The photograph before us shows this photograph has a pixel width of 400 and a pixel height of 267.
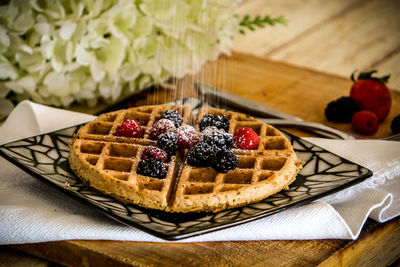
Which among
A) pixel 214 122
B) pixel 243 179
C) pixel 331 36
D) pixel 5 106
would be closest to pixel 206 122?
pixel 214 122

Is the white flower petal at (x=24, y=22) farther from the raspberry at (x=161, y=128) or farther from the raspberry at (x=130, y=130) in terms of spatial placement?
the raspberry at (x=161, y=128)

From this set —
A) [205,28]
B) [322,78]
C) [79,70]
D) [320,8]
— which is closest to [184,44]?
[205,28]

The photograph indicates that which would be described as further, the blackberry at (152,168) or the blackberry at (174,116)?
the blackberry at (174,116)

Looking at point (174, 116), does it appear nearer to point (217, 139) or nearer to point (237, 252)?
point (217, 139)

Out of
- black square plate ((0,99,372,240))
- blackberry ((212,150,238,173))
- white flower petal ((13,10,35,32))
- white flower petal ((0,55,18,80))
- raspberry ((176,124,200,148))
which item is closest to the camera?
black square plate ((0,99,372,240))

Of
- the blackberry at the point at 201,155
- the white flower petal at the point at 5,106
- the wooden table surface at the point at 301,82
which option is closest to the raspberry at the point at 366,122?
the wooden table surface at the point at 301,82

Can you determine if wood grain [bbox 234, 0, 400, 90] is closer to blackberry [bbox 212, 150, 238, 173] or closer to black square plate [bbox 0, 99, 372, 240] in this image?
black square plate [bbox 0, 99, 372, 240]

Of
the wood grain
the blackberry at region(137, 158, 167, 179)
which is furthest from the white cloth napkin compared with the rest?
the wood grain
